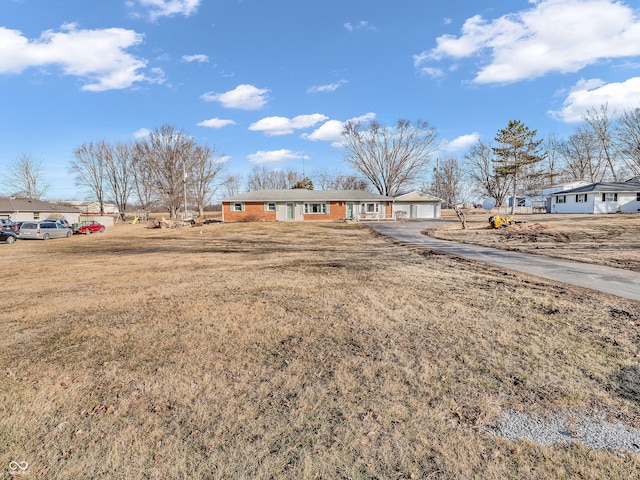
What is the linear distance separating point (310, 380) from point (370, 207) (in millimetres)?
36428

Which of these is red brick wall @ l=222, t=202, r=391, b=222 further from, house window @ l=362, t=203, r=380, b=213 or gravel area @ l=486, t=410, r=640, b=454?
gravel area @ l=486, t=410, r=640, b=454

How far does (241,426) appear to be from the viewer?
2.71m

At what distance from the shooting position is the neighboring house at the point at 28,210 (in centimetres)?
3888

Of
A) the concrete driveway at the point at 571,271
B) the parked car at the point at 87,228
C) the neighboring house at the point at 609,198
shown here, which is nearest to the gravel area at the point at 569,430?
the concrete driveway at the point at 571,271

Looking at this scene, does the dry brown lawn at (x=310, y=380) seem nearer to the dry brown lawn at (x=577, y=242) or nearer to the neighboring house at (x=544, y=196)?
the dry brown lawn at (x=577, y=242)

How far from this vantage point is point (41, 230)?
24078 millimetres

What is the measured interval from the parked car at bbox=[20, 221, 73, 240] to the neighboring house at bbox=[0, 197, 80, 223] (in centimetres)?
1995

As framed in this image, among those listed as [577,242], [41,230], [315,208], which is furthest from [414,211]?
[41,230]

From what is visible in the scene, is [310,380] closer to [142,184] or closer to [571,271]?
[571,271]

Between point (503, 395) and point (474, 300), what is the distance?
10.4ft

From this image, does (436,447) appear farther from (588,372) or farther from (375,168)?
Result: (375,168)

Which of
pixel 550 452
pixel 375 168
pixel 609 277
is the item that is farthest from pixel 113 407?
pixel 375 168

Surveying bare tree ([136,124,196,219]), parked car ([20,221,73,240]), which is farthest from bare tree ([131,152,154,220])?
parked car ([20,221,73,240])

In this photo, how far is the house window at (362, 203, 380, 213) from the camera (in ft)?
127
